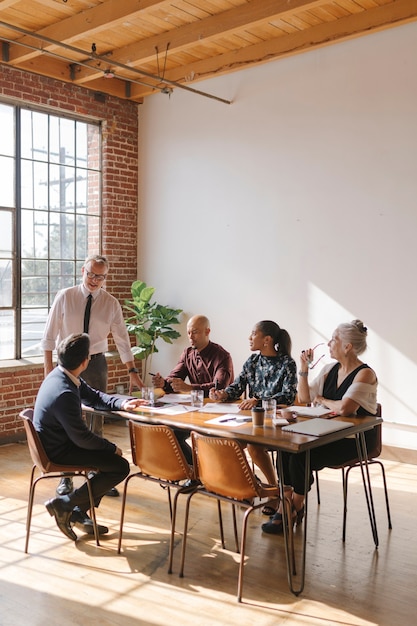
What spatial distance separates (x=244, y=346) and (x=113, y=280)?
1.97m

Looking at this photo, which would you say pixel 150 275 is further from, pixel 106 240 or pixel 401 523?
pixel 401 523

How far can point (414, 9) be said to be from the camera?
5.91 meters

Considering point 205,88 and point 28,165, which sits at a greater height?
point 205,88

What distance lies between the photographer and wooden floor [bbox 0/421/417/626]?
3.42 meters

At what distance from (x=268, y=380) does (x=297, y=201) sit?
271 cm

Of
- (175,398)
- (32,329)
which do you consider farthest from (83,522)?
(32,329)

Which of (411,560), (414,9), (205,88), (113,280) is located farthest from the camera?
(113,280)

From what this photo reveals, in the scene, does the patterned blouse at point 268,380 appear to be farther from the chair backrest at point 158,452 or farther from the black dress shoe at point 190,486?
the chair backrest at point 158,452

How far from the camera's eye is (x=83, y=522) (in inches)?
181

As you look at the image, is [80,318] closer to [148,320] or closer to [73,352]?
[73,352]

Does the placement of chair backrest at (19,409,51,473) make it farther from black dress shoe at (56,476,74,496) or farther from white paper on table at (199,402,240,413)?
white paper on table at (199,402,240,413)

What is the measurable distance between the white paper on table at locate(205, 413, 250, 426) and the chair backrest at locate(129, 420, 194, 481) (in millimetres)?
334

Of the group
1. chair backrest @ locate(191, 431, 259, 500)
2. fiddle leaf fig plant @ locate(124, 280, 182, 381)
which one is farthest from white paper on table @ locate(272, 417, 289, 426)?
fiddle leaf fig plant @ locate(124, 280, 182, 381)

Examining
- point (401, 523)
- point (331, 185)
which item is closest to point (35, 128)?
point (331, 185)
